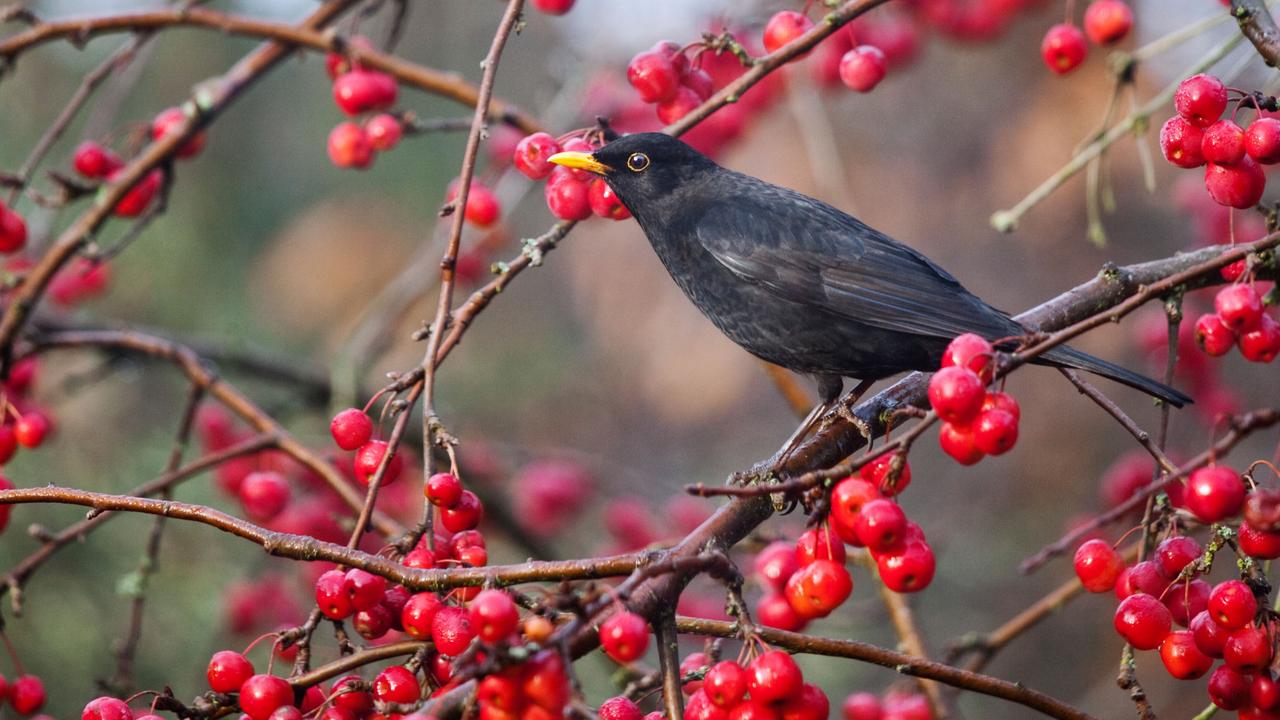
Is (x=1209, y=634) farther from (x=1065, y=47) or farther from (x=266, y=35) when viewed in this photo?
(x=266, y=35)

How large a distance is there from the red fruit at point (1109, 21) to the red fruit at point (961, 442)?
1.66 m

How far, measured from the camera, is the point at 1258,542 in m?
1.72

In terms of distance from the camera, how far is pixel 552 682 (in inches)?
53.7

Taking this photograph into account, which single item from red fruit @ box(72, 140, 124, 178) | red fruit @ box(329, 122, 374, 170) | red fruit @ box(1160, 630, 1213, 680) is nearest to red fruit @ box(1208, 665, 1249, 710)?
red fruit @ box(1160, 630, 1213, 680)

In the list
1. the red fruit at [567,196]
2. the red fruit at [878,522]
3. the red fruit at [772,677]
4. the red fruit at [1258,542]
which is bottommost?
the red fruit at [1258,542]

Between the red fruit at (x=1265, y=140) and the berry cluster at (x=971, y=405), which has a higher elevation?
the red fruit at (x=1265, y=140)

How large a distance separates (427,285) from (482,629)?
2717mm

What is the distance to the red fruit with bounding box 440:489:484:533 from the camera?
6.50 feet

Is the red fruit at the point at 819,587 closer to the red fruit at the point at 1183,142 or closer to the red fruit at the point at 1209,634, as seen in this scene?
the red fruit at the point at 1209,634

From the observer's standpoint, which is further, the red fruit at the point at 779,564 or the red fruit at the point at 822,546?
the red fruit at the point at 779,564

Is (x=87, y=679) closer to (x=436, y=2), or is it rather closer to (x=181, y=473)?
(x=181, y=473)

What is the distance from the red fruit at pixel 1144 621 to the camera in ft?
6.09

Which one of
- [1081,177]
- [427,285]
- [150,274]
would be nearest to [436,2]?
[150,274]

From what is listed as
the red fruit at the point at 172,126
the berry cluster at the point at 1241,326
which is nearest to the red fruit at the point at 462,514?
the berry cluster at the point at 1241,326
